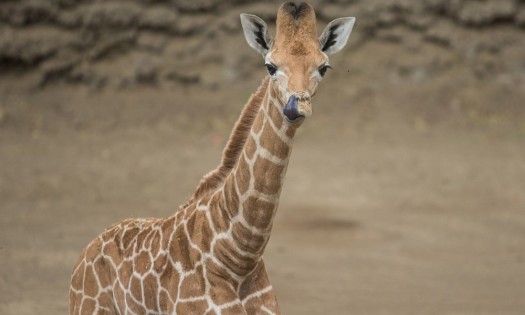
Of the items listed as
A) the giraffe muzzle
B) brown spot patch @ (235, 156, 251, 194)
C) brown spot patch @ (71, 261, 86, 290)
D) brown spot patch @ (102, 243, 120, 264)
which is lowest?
brown spot patch @ (71, 261, 86, 290)

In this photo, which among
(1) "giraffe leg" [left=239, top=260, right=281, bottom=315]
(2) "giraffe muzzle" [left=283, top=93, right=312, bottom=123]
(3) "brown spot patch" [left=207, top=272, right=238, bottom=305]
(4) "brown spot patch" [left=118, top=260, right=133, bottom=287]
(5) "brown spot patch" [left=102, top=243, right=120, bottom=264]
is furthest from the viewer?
(5) "brown spot patch" [left=102, top=243, right=120, bottom=264]

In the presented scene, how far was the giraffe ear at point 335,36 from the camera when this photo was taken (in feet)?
19.0

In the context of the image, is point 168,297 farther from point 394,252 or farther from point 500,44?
point 500,44

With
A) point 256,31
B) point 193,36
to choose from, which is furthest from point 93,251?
point 193,36

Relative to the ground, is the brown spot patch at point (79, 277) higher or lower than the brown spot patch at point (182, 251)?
lower

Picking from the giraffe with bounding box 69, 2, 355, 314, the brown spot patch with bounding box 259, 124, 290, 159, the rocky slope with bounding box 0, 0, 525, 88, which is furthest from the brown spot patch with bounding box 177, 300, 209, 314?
the rocky slope with bounding box 0, 0, 525, 88

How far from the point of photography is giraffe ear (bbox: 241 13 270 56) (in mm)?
5738

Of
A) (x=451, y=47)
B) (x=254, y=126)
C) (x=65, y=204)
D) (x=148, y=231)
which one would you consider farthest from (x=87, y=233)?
(x=451, y=47)

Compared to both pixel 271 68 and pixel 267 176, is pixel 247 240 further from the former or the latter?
pixel 271 68

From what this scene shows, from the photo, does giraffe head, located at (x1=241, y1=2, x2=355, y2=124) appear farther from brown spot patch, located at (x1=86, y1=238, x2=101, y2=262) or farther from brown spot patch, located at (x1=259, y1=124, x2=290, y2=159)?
brown spot patch, located at (x1=86, y1=238, x2=101, y2=262)

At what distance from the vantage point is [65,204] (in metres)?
12.7

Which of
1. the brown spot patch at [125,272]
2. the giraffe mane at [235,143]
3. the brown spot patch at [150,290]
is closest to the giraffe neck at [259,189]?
the giraffe mane at [235,143]

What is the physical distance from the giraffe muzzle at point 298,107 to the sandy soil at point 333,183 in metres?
4.42

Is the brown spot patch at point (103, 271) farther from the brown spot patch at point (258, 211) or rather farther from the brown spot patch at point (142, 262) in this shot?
the brown spot patch at point (258, 211)
